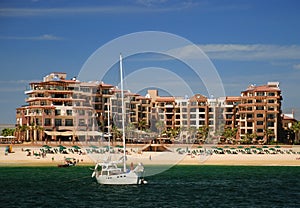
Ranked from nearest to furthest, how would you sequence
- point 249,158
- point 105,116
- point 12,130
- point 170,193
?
1. point 170,193
2. point 249,158
3. point 105,116
4. point 12,130

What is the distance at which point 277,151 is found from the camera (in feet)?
356

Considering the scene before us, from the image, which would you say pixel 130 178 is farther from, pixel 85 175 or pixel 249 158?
pixel 249 158

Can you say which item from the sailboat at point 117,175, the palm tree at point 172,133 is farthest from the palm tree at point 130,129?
the sailboat at point 117,175

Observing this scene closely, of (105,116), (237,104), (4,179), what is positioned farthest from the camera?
(237,104)

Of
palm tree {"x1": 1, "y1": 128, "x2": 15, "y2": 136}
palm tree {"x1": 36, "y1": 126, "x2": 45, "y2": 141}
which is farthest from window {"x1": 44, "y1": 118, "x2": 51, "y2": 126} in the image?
palm tree {"x1": 1, "y1": 128, "x2": 15, "y2": 136}

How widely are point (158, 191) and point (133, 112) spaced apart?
8166 cm

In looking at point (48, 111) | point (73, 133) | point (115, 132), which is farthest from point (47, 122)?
point (115, 132)

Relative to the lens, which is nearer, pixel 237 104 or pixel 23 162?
pixel 23 162

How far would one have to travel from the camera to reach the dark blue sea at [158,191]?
153 ft

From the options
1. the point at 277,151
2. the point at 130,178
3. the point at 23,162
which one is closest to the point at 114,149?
the point at 23,162

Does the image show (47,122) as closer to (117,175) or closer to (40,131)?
(40,131)

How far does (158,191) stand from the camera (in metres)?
54.8

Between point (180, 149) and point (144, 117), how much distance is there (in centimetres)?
2723

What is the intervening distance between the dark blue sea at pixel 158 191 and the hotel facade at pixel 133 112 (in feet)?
147
